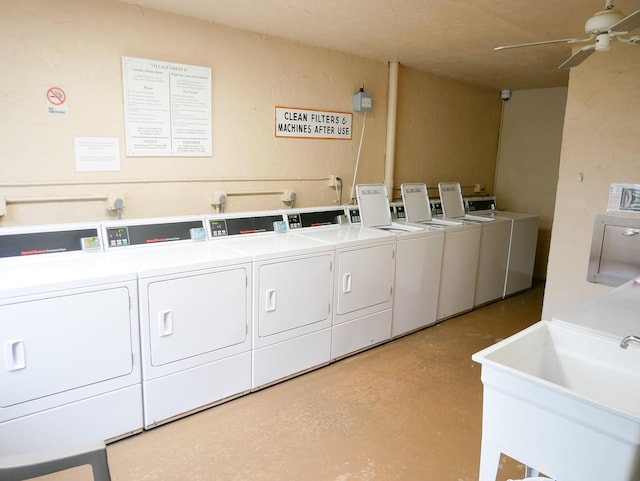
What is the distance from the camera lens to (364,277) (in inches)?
127

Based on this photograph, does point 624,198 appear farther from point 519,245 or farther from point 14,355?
point 14,355

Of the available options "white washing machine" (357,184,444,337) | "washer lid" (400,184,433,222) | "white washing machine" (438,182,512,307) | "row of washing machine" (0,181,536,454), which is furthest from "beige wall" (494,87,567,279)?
"row of washing machine" (0,181,536,454)

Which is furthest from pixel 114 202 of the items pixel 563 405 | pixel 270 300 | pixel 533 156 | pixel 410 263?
pixel 533 156

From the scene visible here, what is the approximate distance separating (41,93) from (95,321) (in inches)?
53.5

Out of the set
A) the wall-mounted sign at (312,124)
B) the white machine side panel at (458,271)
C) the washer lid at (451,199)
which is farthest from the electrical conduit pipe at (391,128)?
the white machine side panel at (458,271)

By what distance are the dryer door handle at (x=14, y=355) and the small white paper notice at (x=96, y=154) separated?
1153 mm

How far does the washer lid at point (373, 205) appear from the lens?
3.81m

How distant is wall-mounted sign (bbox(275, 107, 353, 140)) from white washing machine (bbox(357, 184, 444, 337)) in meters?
0.55

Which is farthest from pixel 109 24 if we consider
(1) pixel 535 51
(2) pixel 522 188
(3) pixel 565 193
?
(2) pixel 522 188

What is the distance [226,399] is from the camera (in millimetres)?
2627

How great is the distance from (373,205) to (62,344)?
2636mm

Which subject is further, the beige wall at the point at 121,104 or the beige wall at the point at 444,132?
the beige wall at the point at 444,132

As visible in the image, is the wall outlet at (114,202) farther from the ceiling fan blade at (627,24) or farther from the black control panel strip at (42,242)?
the ceiling fan blade at (627,24)

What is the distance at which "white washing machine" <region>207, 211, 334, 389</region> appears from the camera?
267 cm
